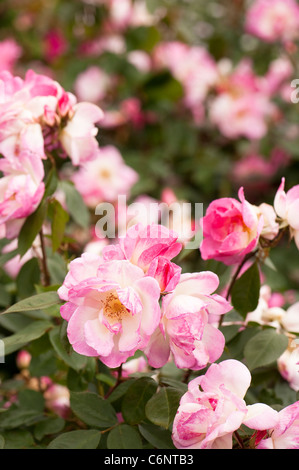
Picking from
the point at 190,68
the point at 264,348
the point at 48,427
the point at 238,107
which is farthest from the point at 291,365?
the point at 190,68

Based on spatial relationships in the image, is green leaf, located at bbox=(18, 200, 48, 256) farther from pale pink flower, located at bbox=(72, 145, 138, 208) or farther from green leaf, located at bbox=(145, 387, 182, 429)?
pale pink flower, located at bbox=(72, 145, 138, 208)

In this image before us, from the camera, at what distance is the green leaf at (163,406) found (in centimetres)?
56

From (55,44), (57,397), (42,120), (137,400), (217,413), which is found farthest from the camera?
(55,44)

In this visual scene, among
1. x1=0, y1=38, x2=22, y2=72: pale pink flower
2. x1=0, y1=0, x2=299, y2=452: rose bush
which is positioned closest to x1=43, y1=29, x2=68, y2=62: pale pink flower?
x1=0, y1=38, x2=22, y2=72: pale pink flower

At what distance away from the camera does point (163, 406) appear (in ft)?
1.86

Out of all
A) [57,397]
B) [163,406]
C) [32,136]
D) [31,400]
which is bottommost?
[57,397]

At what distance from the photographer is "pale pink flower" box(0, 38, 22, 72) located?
6.12 feet

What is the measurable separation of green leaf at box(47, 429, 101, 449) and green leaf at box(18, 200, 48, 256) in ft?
0.66

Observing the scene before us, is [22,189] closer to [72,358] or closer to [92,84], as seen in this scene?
[72,358]

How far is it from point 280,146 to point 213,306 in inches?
50.7

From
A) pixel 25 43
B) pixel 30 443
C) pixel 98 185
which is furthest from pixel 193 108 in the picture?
pixel 30 443

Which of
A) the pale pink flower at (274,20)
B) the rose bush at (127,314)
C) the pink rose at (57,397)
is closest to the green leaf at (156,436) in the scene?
the rose bush at (127,314)

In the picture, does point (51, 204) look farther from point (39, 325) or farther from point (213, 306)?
point (213, 306)

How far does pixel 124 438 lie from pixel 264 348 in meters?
0.17
